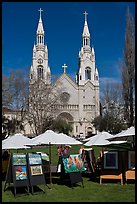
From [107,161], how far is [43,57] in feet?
253

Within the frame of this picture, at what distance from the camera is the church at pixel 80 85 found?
266 feet

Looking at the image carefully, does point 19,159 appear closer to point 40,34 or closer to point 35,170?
point 35,170

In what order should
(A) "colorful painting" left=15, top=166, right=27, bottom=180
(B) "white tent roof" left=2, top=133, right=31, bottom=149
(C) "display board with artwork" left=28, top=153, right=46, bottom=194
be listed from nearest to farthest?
(A) "colorful painting" left=15, top=166, right=27, bottom=180
(C) "display board with artwork" left=28, top=153, right=46, bottom=194
(B) "white tent roof" left=2, top=133, right=31, bottom=149

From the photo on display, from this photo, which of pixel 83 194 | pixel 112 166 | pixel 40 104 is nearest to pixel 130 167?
pixel 112 166

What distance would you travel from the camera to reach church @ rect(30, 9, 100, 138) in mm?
81000

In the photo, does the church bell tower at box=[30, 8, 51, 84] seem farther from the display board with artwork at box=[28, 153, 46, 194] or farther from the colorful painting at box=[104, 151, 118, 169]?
the display board with artwork at box=[28, 153, 46, 194]

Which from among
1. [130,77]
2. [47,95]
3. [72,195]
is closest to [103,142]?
[72,195]

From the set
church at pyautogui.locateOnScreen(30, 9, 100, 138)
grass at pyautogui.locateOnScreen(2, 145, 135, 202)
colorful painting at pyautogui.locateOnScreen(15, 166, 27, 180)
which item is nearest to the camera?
grass at pyautogui.locateOnScreen(2, 145, 135, 202)

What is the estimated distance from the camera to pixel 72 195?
831cm

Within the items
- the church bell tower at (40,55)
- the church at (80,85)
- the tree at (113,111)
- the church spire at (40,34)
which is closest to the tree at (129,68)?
the tree at (113,111)

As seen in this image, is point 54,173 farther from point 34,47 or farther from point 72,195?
point 34,47

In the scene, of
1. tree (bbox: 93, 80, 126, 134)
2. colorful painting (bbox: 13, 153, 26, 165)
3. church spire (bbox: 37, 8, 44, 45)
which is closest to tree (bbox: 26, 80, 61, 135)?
tree (bbox: 93, 80, 126, 134)

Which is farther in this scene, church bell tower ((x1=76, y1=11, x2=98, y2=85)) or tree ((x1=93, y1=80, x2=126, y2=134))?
church bell tower ((x1=76, y1=11, x2=98, y2=85))

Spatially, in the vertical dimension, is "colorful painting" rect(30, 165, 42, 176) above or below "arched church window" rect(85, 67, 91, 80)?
below
